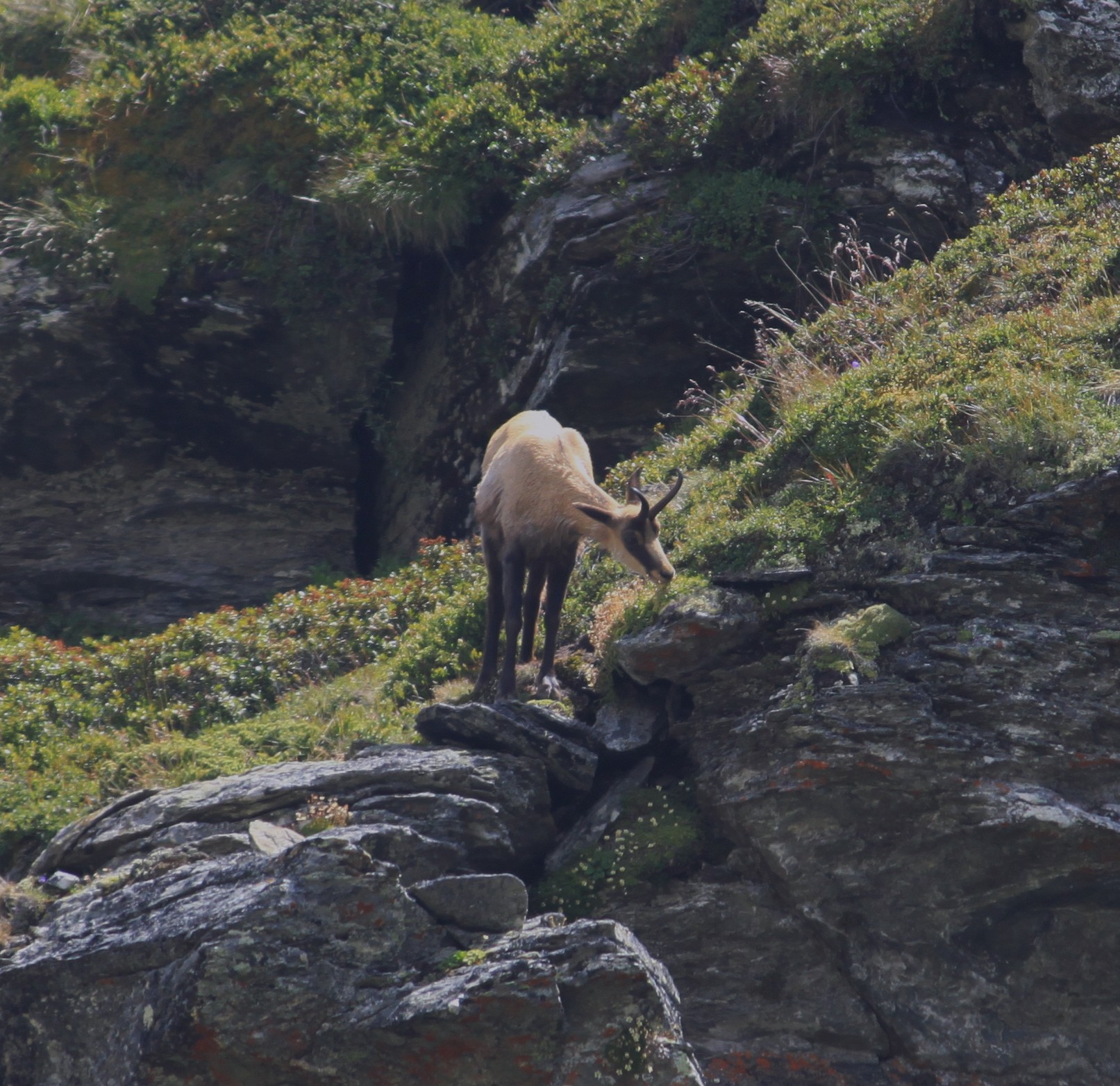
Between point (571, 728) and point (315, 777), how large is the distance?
6.66 feet

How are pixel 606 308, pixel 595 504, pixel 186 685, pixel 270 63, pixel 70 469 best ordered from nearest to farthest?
pixel 595 504 → pixel 186 685 → pixel 606 308 → pixel 70 469 → pixel 270 63

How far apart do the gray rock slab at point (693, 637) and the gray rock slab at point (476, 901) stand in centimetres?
244

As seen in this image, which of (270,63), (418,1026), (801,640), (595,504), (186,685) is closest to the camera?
(418,1026)

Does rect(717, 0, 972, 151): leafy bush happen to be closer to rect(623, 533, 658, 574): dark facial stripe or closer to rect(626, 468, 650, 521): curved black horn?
rect(626, 468, 650, 521): curved black horn

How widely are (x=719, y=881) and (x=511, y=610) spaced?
3.16 metres

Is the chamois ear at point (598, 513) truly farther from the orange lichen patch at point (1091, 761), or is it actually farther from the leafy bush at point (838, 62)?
the leafy bush at point (838, 62)

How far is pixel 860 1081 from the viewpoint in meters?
7.89

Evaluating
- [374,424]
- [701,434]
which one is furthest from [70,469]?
[701,434]

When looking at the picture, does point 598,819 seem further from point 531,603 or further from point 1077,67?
point 1077,67

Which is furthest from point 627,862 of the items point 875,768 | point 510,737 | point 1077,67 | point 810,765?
point 1077,67

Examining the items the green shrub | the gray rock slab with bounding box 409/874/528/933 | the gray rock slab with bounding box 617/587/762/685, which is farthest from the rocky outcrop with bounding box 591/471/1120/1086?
the gray rock slab with bounding box 409/874/528/933

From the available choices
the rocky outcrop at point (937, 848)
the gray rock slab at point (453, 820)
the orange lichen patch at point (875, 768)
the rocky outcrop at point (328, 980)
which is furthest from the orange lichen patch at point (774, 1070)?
the gray rock slab at point (453, 820)

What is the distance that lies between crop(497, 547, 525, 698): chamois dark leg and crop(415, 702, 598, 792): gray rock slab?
2.15 ft

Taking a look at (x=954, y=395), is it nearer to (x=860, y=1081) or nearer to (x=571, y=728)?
(x=571, y=728)
